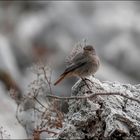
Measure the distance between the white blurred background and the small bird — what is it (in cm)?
559

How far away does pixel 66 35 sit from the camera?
56.4 ft

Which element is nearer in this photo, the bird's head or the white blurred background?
the bird's head

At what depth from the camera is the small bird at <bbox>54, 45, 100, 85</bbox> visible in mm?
7254

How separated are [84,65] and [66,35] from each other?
32.2ft

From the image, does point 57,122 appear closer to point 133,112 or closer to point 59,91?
point 133,112

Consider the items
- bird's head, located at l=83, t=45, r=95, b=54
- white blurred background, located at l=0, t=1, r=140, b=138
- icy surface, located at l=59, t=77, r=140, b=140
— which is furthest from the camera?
white blurred background, located at l=0, t=1, r=140, b=138

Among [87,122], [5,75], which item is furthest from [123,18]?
[87,122]

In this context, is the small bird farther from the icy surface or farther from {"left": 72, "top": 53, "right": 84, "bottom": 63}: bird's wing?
the icy surface

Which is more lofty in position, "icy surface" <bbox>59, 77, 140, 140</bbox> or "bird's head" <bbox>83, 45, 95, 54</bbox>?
Result: "bird's head" <bbox>83, 45, 95, 54</bbox>

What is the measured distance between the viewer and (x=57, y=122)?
6.61 meters

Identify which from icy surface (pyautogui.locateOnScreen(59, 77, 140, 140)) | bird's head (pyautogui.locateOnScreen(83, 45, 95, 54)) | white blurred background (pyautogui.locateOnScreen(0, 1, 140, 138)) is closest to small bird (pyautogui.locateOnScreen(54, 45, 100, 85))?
bird's head (pyautogui.locateOnScreen(83, 45, 95, 54))

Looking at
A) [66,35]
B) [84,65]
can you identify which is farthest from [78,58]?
[66,35]

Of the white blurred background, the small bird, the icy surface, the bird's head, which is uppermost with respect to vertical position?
the white blurred background

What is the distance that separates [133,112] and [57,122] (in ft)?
2.56
